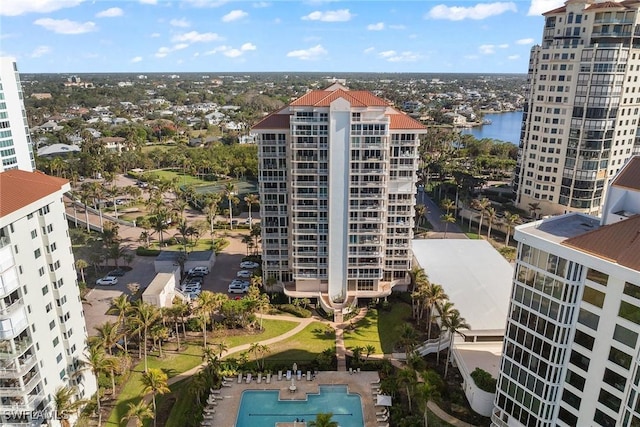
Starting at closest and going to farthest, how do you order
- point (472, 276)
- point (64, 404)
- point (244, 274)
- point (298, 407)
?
point (64, 404) → point (298, 407) → point (472, 276) → point (244, 274)

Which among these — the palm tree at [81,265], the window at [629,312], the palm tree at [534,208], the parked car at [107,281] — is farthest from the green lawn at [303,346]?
the palm tree at [534,208]

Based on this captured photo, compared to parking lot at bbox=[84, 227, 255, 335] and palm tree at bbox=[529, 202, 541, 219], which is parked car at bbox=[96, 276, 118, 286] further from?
palm tree at bbox=[529, 202, 541, 219]

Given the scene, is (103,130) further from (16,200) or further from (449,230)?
(16,200)

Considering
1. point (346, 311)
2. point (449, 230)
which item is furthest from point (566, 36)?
point (346, 311)

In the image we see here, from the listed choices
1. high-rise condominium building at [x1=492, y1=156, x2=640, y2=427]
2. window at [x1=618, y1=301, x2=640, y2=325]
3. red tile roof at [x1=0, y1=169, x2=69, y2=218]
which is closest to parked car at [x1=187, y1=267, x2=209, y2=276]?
red tile roof at [x1=0, y1=169, x2=69, y2=218]

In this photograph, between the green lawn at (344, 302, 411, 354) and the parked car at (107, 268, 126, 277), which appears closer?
the green lawn at (344, 302, 411, 354)

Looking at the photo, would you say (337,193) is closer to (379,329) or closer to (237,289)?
(379,329)

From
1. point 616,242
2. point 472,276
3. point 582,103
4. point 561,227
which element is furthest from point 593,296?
point 582,103
